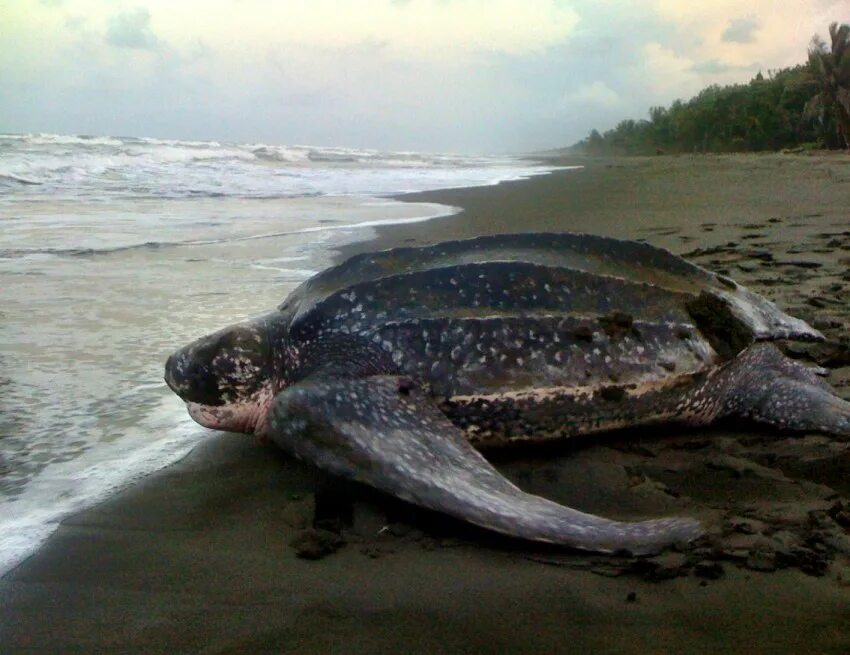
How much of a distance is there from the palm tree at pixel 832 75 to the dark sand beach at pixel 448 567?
33446mm

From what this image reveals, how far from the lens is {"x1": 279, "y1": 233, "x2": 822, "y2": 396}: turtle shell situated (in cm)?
211

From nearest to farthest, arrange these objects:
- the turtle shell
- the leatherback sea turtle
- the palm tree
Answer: the leatherback sea turtle < the turtle shell < the palm tree

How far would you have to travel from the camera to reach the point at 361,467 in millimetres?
1712

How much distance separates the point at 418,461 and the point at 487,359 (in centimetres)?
45

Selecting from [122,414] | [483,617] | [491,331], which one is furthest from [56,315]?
[483,617]

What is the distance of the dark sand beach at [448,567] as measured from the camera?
1.32 metres

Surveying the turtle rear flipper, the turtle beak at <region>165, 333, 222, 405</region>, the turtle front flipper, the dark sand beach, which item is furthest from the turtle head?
the turtle rear flipper

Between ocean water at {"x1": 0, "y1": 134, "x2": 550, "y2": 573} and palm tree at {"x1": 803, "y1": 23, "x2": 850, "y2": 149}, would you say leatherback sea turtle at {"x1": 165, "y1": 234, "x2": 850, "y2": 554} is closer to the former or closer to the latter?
ocean water at {"x1": 0, "y1": 134, "x2": 550, "y2": 573}

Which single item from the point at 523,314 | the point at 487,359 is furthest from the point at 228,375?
the point at 523,314

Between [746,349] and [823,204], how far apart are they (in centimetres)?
657

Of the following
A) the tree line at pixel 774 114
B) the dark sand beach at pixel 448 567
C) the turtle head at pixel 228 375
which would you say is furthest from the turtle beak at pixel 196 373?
the tree line at pixel 774 114

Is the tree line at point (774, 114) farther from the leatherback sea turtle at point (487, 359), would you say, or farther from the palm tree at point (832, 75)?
the leatherback sea turtle at point (487, 359)

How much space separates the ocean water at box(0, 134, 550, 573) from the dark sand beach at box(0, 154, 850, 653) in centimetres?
21

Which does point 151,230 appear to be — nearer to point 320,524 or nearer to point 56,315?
point 56,315
